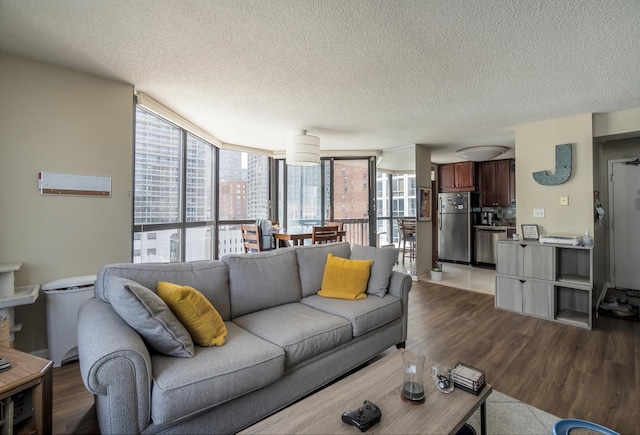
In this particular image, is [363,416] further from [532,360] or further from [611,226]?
[611,226]

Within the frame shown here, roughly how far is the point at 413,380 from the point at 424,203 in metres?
4.46

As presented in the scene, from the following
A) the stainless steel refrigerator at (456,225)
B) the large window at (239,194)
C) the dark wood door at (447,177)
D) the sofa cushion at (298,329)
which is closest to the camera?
the sofa cushion at (298,329)

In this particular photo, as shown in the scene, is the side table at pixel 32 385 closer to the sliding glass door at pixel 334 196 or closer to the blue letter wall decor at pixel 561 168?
the sliding glass door at pixel 334 196

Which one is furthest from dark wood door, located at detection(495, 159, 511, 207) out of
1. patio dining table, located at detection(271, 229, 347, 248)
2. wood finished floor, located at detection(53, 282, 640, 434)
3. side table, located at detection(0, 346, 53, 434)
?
side table, located at detection(0, 346, 53, 434)

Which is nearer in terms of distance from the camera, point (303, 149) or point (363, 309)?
point (363, 309)

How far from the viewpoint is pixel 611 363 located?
2434 mm

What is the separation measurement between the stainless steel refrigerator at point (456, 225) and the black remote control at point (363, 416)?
6.13 meters

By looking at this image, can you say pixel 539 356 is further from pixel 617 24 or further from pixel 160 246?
pixel 160 246

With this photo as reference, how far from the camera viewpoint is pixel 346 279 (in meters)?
2.62

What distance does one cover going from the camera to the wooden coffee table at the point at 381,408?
1142mm

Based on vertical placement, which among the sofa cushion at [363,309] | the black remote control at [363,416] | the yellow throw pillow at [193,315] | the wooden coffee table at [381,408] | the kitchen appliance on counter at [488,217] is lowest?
the wooden coffee table at [381,408]

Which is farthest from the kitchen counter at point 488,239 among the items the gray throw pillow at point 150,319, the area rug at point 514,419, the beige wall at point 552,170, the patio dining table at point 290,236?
the gray throw pillow at point 150,319

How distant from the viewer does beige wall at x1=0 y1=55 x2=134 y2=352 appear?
228 cm

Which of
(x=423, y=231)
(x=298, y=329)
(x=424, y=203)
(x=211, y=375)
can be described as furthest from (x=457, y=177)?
(x=211, y=375)
